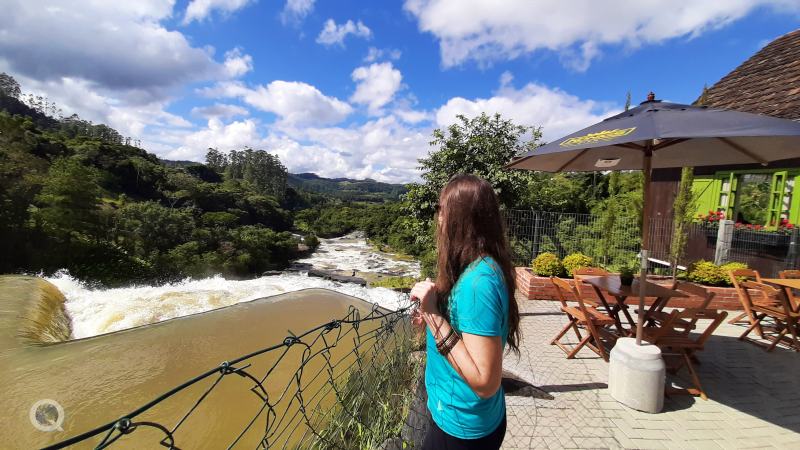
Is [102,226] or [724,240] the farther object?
[102,226]

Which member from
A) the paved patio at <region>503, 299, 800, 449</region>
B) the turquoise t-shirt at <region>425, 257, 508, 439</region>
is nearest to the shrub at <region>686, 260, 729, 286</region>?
the paved patio at <region>503, 299, 800, 449</region>

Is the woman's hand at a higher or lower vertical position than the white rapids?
higher

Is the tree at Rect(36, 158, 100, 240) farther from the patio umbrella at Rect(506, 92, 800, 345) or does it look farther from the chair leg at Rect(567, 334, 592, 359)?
the chair leg at Rect(567, 334, 592, 359)

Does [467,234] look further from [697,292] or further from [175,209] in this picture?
[175,209]

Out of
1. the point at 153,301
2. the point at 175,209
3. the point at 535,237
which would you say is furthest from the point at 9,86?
the point at 535,237

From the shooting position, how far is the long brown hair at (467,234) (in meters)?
1.24

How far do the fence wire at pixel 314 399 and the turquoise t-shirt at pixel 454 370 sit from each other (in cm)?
50

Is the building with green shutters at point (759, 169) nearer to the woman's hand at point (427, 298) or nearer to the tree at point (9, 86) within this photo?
the woman's hand at point (427, 298)

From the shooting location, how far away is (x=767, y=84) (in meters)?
7.61

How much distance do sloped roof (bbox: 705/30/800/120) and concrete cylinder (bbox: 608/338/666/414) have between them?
602cm

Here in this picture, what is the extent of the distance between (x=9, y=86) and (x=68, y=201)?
78.8 metres

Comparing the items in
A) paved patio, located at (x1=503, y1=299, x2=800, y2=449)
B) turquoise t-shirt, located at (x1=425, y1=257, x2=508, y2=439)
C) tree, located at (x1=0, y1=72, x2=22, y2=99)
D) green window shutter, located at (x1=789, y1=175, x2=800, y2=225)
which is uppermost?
tree, located at (x1=0, y1=72, x2=22, y2=99)

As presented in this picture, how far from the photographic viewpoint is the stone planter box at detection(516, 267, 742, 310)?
6.35 metres

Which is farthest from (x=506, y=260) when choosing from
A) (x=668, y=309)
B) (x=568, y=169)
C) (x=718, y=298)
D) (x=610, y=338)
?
(x=718, y=298)
